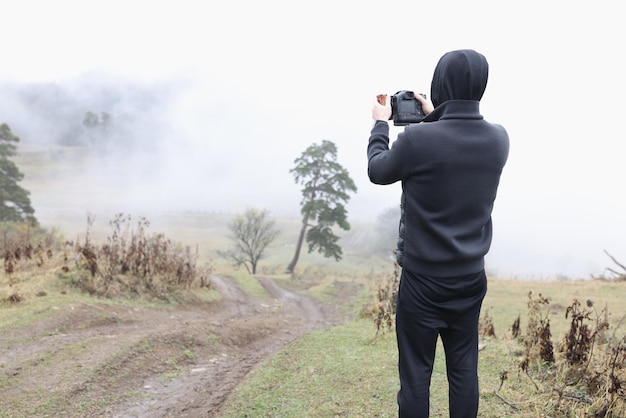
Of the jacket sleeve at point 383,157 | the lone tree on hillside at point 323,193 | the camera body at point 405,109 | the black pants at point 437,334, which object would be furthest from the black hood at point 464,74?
the lone tree on hillside at point 323,193

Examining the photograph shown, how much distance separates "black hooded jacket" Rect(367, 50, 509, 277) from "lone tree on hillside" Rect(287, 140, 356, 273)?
85.0ft

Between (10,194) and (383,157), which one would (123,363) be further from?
(10,194)

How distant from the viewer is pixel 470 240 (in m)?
2.13

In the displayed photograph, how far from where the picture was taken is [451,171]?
2039 millimetres

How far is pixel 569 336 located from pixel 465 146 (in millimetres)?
3143

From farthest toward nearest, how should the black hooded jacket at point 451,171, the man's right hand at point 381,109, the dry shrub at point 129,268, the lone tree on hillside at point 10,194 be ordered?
the lone tree on hillside at point 10,194 < the dry shrub at point 129,268 < the man's right hand at point 381,109 < the black hooded jacket at point 451,171

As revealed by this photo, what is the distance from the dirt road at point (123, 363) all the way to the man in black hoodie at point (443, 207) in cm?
259

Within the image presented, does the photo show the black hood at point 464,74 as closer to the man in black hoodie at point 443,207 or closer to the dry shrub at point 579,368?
the man in black hoodie at point 443,207

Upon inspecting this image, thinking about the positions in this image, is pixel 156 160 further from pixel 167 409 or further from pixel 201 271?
pixel 167 409

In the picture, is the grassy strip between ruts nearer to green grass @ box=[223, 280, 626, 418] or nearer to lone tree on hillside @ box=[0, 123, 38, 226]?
green grass @ box=[223, 280, 626, 418]

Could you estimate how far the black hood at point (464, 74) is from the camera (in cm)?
210

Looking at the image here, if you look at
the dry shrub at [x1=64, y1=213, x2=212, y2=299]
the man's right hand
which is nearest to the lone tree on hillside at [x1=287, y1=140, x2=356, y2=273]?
the dry shrub at [x1=64, y1=213, x2=212, y2=299]

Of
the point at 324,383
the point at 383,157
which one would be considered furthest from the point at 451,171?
the point at 324,383

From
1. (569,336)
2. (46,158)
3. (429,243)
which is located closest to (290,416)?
(429,243)
